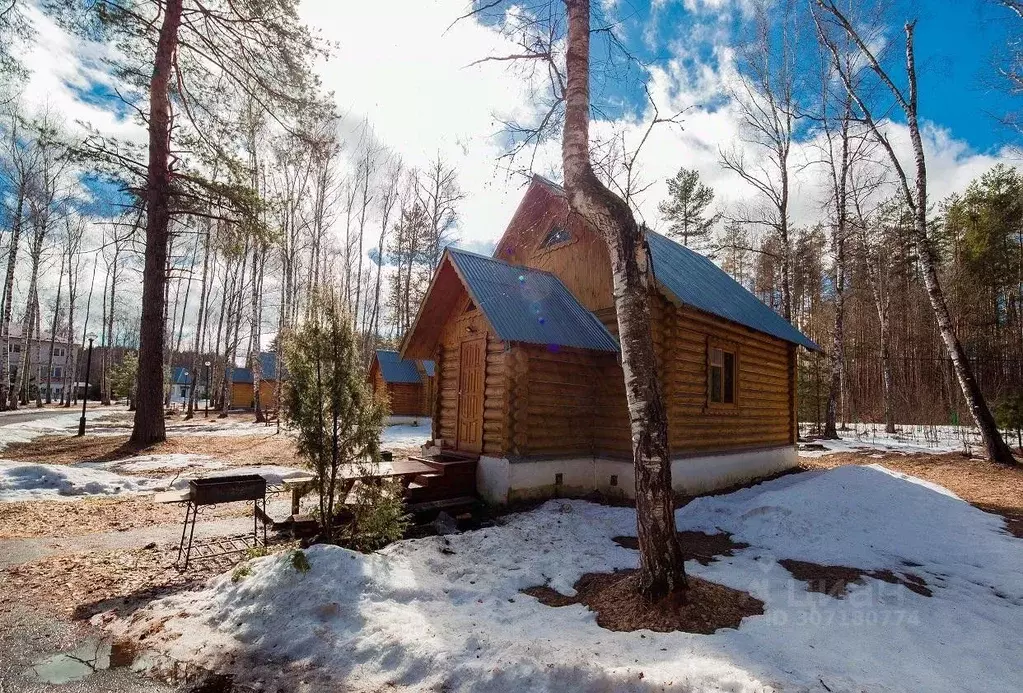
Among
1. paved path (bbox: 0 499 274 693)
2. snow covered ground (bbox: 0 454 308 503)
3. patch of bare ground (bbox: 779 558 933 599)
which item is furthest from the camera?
snow covered ground (bbox: 0 454 308 503)

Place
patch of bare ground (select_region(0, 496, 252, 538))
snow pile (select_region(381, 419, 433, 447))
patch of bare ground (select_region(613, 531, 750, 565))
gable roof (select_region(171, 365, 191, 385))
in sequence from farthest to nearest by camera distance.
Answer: gable roof (select_region(171, 365, 191, 385))
snow pile (select_region(381, 419, 433, 447))
patch of bare ground (select_region(0, 496, 252, 538))
patch of bare ground (select_region(613, 531, 750, 565))

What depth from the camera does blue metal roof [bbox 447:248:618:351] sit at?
29.5ft

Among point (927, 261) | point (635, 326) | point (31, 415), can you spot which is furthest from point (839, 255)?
point (31, 415)

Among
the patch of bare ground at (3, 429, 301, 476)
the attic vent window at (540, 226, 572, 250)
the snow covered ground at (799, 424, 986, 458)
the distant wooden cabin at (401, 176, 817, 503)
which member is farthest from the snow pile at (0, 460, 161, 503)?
the snow covered ground at (799, 424, 986, 458)

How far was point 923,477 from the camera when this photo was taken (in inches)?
432

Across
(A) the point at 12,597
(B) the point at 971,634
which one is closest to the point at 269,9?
(A) the point at 12,597

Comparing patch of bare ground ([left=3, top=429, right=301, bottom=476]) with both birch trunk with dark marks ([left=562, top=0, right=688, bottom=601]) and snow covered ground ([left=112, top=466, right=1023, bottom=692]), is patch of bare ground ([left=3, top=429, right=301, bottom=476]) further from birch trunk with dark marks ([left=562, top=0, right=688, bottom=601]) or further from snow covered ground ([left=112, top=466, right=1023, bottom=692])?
birch trunk with dark marks ([left=562, top=0, right=688, bottom=601])

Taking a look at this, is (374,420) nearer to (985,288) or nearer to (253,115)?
(253,115)

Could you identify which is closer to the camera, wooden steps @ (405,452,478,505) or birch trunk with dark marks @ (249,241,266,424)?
wooden steps @ (405,452,478,505)

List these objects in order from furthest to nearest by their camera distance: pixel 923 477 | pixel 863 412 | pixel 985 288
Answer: pixel 863 412, pixel 985 288, pixel 923 477

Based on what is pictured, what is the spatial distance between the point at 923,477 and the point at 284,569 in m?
13.2

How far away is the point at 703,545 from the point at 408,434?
1767cm

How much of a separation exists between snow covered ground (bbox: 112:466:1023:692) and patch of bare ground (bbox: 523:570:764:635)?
16 cm

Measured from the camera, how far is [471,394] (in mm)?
10203
